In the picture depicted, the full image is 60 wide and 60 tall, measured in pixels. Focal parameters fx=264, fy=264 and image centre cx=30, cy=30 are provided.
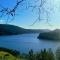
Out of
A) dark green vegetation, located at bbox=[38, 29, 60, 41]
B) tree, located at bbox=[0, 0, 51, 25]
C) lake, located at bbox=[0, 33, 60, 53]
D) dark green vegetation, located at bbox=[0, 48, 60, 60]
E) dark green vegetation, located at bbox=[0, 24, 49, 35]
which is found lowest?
dark green vegetation, located at bbox=[0, 48, 60, 60]

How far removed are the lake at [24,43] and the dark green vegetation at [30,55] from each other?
51 mm

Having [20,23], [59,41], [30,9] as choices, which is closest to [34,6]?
[30,9]

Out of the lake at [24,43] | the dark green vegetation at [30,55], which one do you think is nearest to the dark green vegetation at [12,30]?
the lake at [24,43]

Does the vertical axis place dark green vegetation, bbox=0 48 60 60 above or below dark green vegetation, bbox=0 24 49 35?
below

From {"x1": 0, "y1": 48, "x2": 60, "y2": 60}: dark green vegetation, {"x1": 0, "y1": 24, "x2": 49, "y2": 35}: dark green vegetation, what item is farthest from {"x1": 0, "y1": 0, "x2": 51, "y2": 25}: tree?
{"x1": 0, "y1": 48, "x2": 60, "y2": 60}: dark green vegetation

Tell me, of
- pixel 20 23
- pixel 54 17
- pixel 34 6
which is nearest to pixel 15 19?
pixel 20 23

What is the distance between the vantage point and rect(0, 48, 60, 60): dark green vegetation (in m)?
3.30

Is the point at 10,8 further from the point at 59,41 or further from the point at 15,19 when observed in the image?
the point at 59,41

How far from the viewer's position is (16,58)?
3.32m

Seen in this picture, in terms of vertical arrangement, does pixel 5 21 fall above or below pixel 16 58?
above

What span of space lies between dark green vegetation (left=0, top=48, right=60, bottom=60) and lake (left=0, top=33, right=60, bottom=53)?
5cm

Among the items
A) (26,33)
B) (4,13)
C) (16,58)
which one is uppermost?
(4,13)

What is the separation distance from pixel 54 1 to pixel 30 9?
322 millimetres

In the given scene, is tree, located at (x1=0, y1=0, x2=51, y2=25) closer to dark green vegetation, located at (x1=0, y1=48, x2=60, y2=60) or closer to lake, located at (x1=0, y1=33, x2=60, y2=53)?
lake, located at (x1=0, y1=33, x2=60, y2=53)
